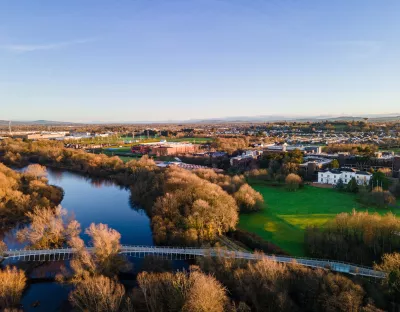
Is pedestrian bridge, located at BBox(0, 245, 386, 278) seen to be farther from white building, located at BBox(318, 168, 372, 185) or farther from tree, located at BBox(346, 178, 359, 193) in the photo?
white building, located at BBox(318, 168, 372, 185)

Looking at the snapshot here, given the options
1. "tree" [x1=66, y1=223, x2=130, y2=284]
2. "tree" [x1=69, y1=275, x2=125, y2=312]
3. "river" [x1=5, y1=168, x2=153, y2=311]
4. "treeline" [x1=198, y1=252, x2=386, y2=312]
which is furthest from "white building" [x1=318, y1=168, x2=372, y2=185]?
"tree" [x1=69, y1=275, x2=125, y2=312]

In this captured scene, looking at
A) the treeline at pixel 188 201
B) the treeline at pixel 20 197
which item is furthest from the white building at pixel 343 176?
the treeline at pixel 20 197

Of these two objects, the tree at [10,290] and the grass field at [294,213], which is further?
the grass field at [294,213]

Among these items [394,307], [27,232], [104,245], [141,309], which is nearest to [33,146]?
[27,232]

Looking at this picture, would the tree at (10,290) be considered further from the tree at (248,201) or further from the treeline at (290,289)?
the tree at (248,201)

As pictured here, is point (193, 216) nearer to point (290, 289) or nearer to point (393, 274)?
point (290, 289)
